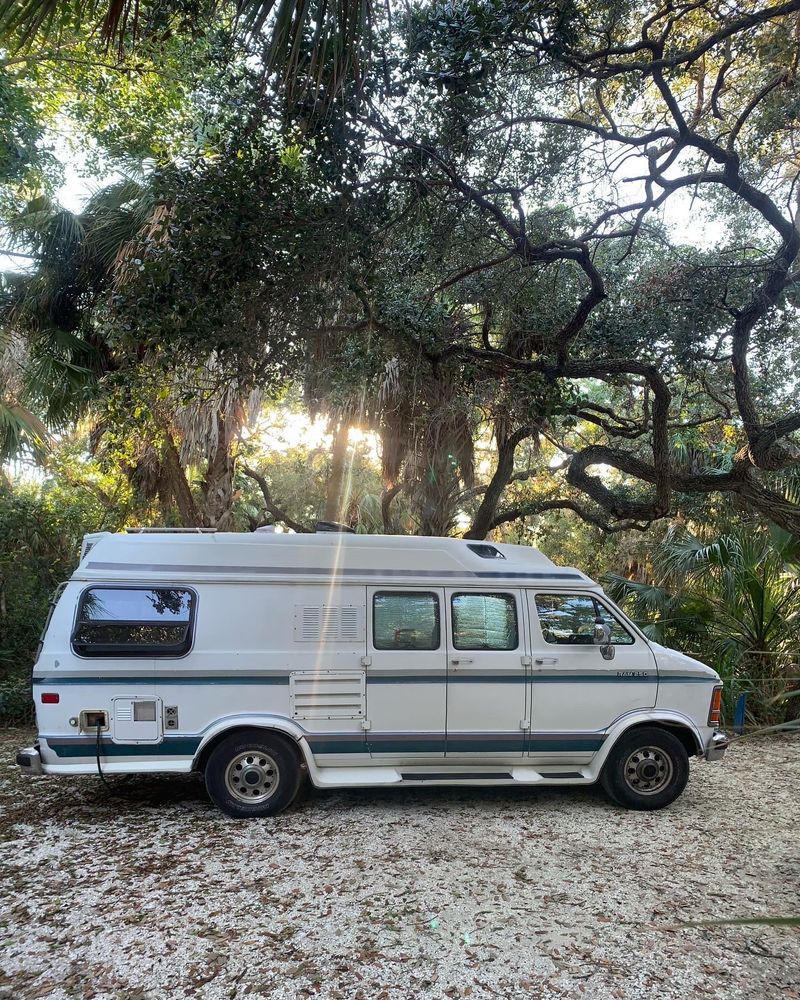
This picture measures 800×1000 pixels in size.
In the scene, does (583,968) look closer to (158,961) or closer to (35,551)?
(158,961)

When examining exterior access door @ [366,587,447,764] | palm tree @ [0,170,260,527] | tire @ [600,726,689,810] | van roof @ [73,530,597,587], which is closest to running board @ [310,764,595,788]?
exterior access door @ [366,587,447,764]

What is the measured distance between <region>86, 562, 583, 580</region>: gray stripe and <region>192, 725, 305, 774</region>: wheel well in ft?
4.15

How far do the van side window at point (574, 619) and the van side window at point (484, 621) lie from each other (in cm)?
Result: 28

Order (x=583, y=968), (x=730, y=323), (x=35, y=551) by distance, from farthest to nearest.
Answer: (x=35, y=551)
(x=730, y=323)
(x=583, y=968)

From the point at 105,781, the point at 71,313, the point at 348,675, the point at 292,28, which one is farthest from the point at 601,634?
the point at 71,313

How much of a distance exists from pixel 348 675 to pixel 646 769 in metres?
2.72

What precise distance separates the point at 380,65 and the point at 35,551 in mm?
8476

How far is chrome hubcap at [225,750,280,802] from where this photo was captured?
19.0 feet

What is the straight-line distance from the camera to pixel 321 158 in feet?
19.4

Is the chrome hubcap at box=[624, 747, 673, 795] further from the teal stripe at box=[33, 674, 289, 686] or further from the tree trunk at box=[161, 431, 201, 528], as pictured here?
the tree trunk at box=[161, 431, 201, 528]

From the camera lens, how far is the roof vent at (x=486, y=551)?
257 inches

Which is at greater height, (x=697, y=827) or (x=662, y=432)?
(x=662, y=432)

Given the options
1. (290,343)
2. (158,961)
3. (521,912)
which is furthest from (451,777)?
(290,343)

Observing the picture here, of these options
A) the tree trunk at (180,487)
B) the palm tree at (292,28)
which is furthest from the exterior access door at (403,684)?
the tree trunk at (180,487)
